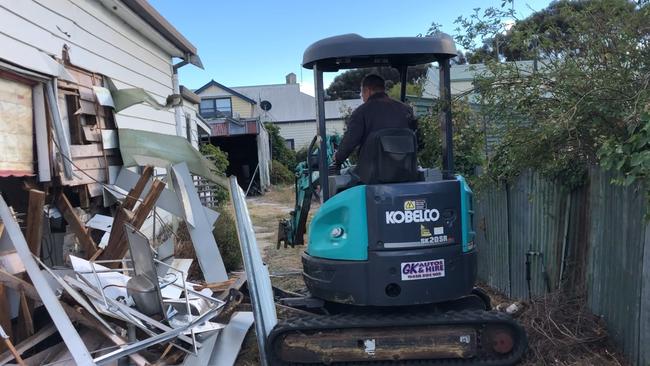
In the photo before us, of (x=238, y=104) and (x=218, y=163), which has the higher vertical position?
(x=238, y=104)

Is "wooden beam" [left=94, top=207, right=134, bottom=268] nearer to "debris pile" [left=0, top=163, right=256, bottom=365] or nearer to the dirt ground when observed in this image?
"debris pile" [left=0, top=163, right=256, bottom=365]

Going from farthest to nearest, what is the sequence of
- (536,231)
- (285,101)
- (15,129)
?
(285,101)
(536,231)
(15,129)

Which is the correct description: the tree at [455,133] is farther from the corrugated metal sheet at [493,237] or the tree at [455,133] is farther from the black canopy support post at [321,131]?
the black canopy support post at [321,131]

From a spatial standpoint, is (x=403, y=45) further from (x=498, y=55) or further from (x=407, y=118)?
(x=498, y=55)

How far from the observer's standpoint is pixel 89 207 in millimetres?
5887

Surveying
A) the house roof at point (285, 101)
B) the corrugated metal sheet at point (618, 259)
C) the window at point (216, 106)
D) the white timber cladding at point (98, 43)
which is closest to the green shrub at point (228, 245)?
the white timber cladding at point (98, 43)

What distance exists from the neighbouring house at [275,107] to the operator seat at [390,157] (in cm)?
2936

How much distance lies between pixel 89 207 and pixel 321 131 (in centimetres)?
313

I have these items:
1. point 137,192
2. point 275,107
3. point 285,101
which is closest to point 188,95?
point 137,192

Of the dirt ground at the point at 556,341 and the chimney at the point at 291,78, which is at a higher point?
the chimney at the point at 291,78

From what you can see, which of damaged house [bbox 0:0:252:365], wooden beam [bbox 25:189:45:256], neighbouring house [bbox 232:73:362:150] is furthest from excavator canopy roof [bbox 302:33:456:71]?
neighbouring house [bbox 232:73:362:150]

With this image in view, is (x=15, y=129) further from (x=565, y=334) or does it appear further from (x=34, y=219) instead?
(x=565, y=334)

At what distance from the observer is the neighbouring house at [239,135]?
26484 mm

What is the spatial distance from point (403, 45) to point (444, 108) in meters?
0.76
